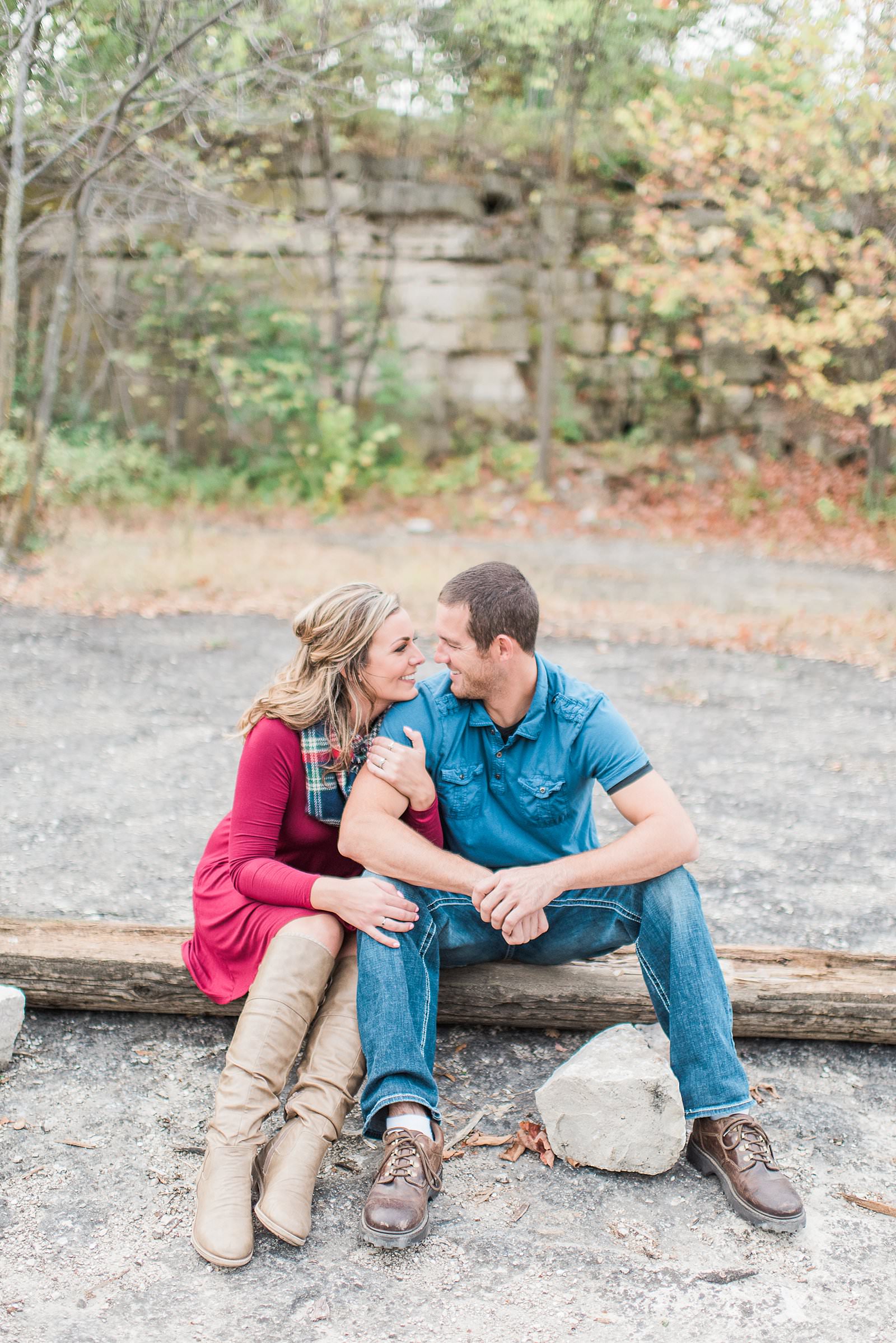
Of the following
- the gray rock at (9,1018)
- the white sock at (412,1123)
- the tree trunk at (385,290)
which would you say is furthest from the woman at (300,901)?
the tree trunk at (385,290)

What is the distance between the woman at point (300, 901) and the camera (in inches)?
95.0

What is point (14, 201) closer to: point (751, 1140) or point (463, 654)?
point (463, 654)

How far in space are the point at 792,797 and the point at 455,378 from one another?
1188cm

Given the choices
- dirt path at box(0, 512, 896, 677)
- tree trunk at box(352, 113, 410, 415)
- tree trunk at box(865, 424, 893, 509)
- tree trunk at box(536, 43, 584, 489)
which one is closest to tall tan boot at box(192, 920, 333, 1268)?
dirt path at box(0, 512, 896, 677)

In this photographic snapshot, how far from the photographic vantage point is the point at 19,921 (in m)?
3.17

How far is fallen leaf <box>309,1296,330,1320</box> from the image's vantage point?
211 centimetres

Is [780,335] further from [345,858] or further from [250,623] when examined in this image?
[345,858]

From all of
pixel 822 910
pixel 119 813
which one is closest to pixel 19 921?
pixel 119 813

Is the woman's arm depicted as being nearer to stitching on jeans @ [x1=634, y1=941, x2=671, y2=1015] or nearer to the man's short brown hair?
the man's short brown hair

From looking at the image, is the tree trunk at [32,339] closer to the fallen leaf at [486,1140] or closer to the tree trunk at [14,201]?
the tree trunk at [14,201]

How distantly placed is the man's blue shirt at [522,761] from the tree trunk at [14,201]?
7.54 meters

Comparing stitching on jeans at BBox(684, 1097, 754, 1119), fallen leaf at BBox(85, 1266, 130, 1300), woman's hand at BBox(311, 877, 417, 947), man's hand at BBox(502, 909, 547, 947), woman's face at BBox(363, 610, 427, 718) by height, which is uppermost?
woman's face at BBox(363, 610, 427, 718)

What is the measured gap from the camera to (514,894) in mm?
2654

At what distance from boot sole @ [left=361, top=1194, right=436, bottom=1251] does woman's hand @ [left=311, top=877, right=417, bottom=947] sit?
61 cm
